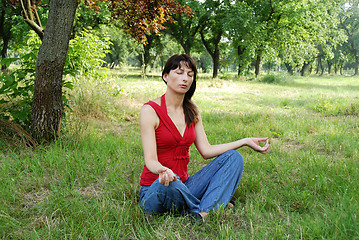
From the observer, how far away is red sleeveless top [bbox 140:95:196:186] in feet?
8.92

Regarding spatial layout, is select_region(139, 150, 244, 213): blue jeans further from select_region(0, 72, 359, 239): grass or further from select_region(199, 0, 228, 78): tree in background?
select_region(199, 0, 228, 78): tree in background

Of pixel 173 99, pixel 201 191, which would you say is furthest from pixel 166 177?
pixel 173 99

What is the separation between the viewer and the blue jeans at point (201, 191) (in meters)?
2.51

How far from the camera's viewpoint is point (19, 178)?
11.3ft

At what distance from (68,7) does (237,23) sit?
67.3 feet

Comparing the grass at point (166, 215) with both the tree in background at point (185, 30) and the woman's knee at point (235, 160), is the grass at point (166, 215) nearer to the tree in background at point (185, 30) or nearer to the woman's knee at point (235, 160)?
the woman's knee at point (235, 160)

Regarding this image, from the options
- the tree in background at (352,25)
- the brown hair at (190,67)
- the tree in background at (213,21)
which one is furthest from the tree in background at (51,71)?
the tree in background at (352,25)

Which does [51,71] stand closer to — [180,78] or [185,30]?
[180,78]

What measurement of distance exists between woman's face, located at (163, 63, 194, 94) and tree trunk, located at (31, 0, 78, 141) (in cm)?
256

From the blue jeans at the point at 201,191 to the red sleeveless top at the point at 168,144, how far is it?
8.7 inches

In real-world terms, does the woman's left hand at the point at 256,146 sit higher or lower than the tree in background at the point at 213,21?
lower

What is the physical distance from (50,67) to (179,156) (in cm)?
284

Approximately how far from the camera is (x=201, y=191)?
2.91 m

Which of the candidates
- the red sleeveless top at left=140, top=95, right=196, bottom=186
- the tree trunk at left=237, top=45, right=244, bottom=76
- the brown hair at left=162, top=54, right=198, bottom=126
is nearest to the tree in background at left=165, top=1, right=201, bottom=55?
the tree trunk at left=237, top=45, right=244, bottom=76
